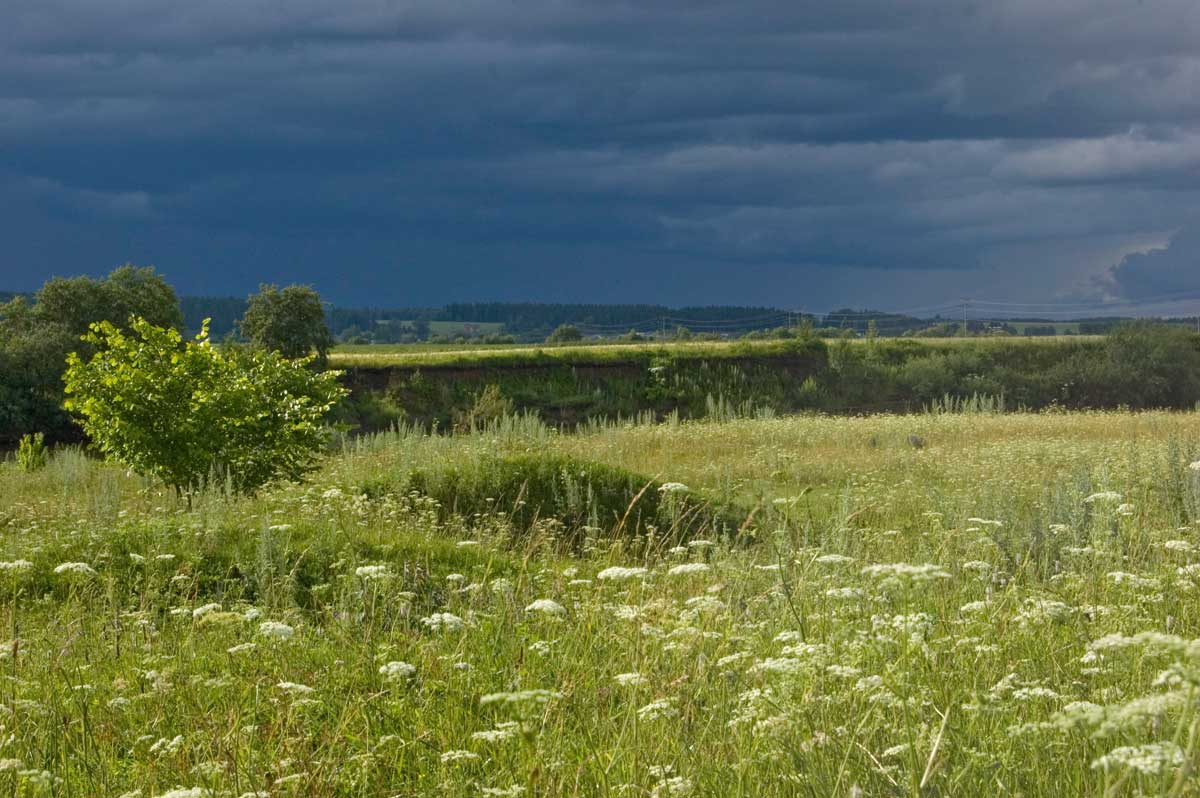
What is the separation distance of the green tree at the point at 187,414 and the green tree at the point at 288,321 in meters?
24.3

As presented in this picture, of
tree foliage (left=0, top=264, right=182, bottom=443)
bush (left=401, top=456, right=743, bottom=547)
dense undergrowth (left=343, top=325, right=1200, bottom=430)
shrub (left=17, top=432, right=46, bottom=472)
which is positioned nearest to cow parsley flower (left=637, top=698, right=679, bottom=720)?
bush (left=401, top=456, right=743, bottom=547)

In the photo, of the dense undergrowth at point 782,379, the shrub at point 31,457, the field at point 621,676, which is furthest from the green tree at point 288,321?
the field at point 621,676

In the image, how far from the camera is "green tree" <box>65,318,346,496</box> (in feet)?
44.1

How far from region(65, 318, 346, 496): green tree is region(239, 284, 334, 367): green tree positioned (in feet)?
79.8

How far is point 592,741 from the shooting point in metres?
3.79

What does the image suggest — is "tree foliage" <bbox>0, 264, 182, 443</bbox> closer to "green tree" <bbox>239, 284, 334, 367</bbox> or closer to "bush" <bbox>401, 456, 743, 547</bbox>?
"green tree" <bbox>239, 284, 334, 367</bbox>

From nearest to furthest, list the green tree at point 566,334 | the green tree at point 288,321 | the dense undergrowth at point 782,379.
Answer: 1. the green tree at point 288,321
2. the dense undergrowth at point 782,379
3. the green tree at point 566,334

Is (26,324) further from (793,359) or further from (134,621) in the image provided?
(134,621)

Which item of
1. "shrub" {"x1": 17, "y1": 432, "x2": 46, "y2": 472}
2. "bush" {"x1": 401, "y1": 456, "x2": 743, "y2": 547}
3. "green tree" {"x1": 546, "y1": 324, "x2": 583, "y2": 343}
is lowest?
"shrub" {"x1": 17, "y1": 432, "x2": 46, "y2": 472}

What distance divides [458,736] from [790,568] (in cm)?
266

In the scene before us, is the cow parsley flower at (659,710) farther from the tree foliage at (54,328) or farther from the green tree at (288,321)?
the green tree at (288,321)

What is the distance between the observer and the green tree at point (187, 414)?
1345cm

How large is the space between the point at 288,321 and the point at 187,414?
25766 mm

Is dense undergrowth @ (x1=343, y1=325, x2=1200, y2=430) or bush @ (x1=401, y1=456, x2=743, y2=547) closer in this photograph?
bush @ (x1=401, y1=456, x2=743, y2=547)
